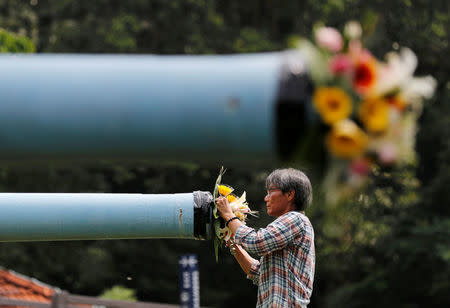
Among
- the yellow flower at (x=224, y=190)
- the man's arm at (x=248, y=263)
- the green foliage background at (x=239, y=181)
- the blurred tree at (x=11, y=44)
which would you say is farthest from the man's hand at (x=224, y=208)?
the green foliage background at (x=239, y=181)

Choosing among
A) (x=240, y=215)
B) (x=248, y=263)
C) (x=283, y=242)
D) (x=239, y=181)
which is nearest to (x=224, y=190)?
(x=240, y=215)

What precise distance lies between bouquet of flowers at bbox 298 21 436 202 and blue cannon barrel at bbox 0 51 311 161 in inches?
1.7

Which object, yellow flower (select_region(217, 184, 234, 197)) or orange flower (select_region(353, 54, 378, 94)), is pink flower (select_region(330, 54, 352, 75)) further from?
yellow flower (select_region(217, 184, 234, 197))

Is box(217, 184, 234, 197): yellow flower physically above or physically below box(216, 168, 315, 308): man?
above

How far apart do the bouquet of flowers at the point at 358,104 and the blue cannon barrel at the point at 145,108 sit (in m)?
0.04

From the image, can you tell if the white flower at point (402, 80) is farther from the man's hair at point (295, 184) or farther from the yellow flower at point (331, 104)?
the man's hair at point (295, 184)

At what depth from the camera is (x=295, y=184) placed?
3842 millimetres

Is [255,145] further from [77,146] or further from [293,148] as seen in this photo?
[77,146]

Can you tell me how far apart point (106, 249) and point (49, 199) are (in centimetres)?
1385

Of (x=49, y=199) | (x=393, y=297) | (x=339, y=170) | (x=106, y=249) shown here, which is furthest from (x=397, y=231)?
(x=339, y=170)

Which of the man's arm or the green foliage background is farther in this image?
the green foliage background

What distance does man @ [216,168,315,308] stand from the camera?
3639 mm

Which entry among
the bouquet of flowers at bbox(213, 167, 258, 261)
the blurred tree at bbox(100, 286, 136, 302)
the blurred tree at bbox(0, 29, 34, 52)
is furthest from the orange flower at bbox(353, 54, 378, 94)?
the blurred tree at bbox(100, 286, 136, 302)

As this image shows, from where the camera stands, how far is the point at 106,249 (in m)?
16.5
